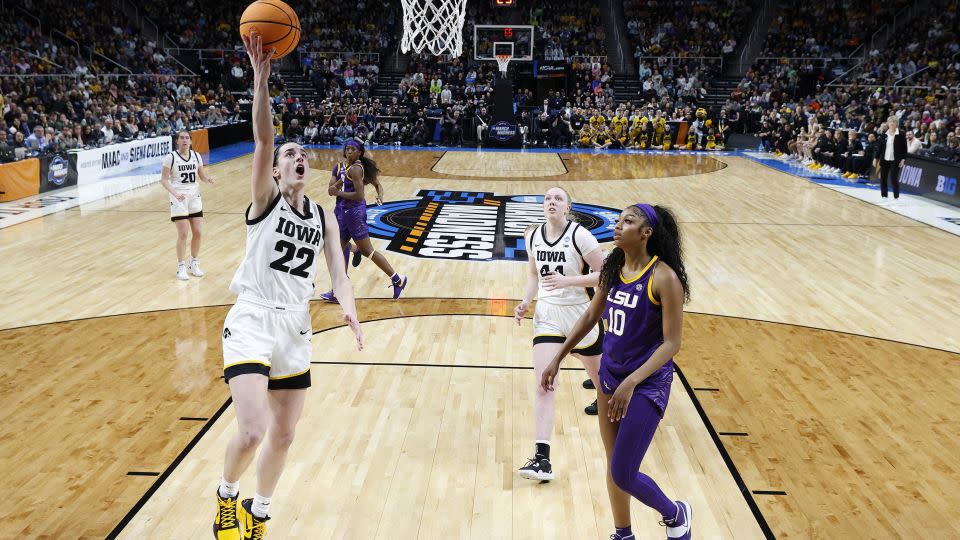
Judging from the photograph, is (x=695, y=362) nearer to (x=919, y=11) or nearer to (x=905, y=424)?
(x=905, y=424)

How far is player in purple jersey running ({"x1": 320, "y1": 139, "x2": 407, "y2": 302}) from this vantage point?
8742 millimetres

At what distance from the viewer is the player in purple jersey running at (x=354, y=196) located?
8742mm

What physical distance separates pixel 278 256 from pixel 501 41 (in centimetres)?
2658

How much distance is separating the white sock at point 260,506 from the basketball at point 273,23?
93.6 inches

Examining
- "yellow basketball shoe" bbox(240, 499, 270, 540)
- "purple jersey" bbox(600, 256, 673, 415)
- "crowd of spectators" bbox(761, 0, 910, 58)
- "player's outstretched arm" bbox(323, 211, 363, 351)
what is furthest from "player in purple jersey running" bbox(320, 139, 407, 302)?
"crowd of spectators" bbox(761, 0, 910, 58)

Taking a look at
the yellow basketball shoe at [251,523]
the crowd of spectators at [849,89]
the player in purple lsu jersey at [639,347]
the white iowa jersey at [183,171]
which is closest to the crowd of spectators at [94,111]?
the white iowa jersey at [183,171]

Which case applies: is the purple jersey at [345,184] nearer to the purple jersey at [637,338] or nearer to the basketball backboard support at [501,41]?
the purple jersey at [637,338]

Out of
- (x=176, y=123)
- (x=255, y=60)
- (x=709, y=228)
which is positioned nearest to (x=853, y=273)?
(x=709, y=228)

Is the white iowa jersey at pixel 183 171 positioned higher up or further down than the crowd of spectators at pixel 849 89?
further down

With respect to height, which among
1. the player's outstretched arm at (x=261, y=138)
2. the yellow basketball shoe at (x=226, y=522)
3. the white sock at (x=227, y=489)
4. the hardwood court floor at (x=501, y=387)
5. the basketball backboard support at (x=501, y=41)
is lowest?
the hardwood court floor at (x=501, y=387)

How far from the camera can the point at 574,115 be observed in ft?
92.9

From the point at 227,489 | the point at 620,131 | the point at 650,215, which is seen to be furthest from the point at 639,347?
the point at 620,131

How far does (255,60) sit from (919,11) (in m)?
34.4

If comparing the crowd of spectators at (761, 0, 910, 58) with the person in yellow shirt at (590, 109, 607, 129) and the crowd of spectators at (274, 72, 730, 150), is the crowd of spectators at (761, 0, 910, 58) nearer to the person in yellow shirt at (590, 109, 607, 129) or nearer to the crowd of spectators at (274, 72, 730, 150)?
the crowd of spectators at (274, 72, 730, 150)
